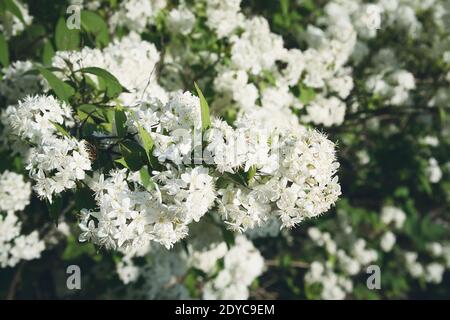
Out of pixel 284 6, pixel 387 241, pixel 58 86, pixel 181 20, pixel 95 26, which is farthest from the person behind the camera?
pixel 387 241

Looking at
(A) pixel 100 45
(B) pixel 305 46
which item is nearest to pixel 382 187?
(B) pixel 305 46

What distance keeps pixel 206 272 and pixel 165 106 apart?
2.28 metres

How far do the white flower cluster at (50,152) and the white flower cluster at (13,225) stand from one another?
3.08 ft

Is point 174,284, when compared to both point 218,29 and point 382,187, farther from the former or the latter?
point 382,187

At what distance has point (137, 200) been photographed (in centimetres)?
213

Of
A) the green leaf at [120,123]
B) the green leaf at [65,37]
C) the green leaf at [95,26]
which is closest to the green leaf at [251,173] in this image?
the green leaf at [120,123]

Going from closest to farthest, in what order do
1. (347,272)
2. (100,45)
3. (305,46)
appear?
(100,45), (305,46), (347,272)

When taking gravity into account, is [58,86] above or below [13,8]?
below

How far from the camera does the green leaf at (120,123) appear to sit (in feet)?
7.51

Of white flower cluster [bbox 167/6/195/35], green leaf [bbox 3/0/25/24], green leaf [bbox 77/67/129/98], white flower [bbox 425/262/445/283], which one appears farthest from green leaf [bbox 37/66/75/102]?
white flower [bbox 425/262/445/283]

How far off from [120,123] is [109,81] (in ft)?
1.63

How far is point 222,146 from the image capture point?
7.02 feet

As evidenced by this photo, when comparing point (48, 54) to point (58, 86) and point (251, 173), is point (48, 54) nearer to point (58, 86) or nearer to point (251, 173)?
point (58, 86)

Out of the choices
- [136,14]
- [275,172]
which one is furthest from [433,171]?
[275,172]
